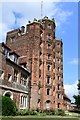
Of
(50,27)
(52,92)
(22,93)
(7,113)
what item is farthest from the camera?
(50,27)

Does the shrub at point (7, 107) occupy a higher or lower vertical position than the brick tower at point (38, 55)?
lower

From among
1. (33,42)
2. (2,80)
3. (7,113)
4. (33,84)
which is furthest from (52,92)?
(7,113)

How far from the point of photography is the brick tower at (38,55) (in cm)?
4463

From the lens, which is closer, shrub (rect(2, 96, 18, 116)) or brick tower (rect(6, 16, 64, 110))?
shrub (rect(2, 96, 18, 116))

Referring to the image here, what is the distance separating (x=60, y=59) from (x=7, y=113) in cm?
3999

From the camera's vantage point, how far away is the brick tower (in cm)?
4463

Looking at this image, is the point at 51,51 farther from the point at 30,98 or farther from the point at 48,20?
the point at 30,98

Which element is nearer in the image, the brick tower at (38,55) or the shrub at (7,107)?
the shrub at (7,107)

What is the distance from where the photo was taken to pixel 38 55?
151 ft

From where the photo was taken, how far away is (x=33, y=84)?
1725 inches

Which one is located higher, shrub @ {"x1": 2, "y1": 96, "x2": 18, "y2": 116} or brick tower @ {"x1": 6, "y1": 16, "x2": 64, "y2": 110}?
brick tower @ {"x1": 6, "y1": 16, "x2": 64, "y2": 110}

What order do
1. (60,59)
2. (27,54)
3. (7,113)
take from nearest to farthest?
1. (7,113)
2. (27,54)
3. (60,59)

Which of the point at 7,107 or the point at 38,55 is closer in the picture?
the point at 7,107

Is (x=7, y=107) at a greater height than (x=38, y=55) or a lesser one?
lesser
